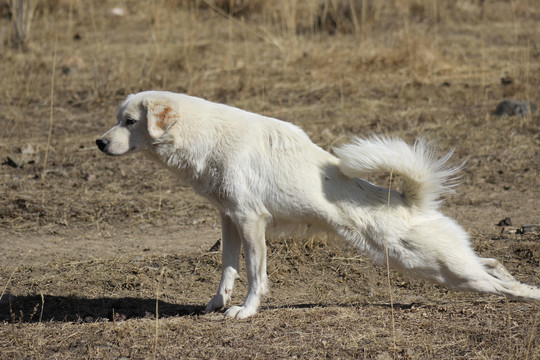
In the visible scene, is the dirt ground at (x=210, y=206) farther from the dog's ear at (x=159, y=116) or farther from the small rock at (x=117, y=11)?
the dog's ear at (x=159, y=116)

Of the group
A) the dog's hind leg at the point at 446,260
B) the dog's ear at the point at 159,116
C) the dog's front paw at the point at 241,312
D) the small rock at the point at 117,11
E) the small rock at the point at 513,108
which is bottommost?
the dog's front paw at the point at 241,312

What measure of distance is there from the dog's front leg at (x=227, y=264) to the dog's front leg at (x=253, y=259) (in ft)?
0.67

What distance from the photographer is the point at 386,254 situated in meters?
4.20

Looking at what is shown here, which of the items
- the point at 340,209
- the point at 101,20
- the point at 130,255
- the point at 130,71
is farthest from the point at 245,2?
the point at 340,209

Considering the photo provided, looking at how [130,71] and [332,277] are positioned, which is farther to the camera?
[130,71]

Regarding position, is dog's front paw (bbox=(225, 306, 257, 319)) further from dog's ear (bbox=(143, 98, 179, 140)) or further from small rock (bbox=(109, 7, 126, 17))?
small rock (bbox=(109, 7, 126, 17))

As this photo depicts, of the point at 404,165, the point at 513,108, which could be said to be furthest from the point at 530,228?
the point at 513,108

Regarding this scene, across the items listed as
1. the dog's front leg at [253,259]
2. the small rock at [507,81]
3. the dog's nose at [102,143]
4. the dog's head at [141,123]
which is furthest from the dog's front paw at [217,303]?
the small rock at [507,81]

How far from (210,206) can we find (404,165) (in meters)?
3.02

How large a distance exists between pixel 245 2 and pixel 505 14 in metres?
5.19

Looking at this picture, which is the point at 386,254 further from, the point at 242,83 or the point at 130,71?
the point at 130,71

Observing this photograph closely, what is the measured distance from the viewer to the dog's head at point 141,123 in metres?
4.36

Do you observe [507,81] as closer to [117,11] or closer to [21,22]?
[117,11]

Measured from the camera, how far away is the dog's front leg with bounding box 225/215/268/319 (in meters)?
4.33
